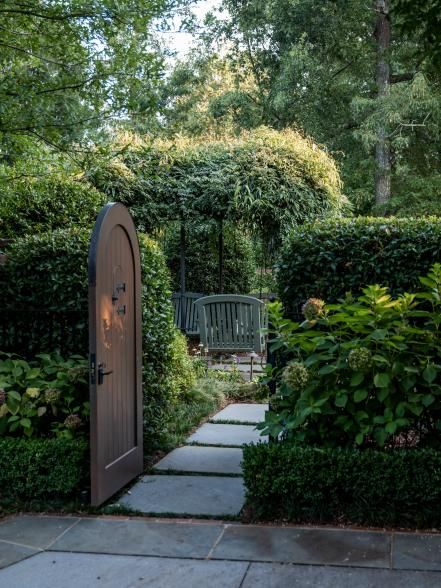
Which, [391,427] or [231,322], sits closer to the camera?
[391,427]

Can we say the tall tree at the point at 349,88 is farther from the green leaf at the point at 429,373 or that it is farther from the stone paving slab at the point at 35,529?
the stone paving slab at the point at 35,529

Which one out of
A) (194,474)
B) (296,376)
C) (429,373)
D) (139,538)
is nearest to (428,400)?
(429,373)

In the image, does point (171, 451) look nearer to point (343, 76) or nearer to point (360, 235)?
point (360, 235)

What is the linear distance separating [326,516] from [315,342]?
1.10 meters

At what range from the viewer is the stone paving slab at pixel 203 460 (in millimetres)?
5488

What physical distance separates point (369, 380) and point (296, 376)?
0.46 metres

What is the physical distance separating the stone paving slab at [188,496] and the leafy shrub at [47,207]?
144 inches

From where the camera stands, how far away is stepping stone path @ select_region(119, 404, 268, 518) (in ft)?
15.2

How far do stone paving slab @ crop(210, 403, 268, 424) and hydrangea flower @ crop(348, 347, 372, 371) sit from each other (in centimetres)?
302

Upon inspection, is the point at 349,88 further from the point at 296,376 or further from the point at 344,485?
the point at 344,485

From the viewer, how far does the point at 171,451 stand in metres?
6.04

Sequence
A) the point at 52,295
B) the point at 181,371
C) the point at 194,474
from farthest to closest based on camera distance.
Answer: the point at 181,371 → the point at 52,295 → the point at 194,474

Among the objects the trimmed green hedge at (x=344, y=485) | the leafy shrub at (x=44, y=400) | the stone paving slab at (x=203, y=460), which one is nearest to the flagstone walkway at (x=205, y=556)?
the trimmed green hedge at (x=344, y=485)

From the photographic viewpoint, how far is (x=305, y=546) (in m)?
3.89
